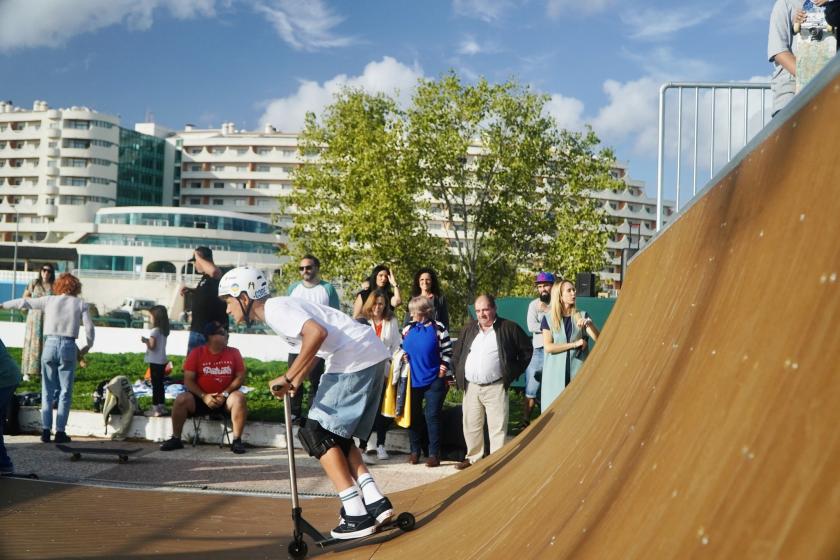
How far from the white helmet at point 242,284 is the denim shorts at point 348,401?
694 millimetres

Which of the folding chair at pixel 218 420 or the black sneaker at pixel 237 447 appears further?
the folding chair at pixel 218 420

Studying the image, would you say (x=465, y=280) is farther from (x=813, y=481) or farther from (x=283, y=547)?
(x=813, y=481)

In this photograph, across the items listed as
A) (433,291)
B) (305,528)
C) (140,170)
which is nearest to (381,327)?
(433,291)

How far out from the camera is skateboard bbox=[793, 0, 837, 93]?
448 cm

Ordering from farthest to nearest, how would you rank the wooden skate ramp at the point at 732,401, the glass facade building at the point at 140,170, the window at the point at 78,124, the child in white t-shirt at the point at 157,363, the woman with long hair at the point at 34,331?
1. the glass facade building at the point at 140,170
2. the window at the point at 78,124
3. the woman with long hair at the point at 34,331
4. the child in white t-shirt at the point at 157,363
5. the wooden skate ramp at the point at 732,401

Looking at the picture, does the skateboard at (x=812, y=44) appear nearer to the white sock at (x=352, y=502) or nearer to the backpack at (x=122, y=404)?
the white sock at (x=352, y=502)

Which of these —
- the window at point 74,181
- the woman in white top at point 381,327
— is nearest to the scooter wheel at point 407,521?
the woman in white top at point 381,327

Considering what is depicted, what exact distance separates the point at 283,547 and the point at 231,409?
13.3 ft

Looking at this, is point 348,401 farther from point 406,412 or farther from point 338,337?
point 406,412

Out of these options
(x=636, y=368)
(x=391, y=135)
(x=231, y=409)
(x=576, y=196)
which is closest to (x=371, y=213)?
(x=391, y=135)

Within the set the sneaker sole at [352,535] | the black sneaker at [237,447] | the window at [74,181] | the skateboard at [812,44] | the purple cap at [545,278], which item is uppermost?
the window at [74,181]

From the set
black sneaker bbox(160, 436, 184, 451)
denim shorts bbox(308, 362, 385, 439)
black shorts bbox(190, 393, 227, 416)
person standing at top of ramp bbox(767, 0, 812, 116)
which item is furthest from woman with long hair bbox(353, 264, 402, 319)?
person standing at top of ramp bbox(767, 0, 812, 116)

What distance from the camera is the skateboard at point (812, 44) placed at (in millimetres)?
4484

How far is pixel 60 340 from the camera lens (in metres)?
8.80
